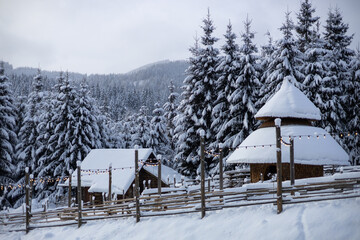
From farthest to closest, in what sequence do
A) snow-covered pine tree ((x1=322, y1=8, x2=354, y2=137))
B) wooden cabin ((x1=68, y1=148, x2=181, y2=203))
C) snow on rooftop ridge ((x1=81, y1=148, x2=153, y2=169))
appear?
snow on rooftop ridge ((x1=81, y1=148, x2=153, y2=169))
snow-covered pine tree ((x1=322, y1=8, x2=354, y2=137))
wooden cabin ((x1=68, y1=148, x2=181, y2=203))

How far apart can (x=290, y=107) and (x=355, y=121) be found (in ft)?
34.4

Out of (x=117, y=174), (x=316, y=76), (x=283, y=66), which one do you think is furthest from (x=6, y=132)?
(x=316, y=76)

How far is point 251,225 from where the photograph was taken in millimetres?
12086

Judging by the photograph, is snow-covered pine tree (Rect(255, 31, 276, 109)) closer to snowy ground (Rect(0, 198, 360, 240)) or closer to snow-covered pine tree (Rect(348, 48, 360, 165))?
snow-covered pine tree (Rect(348, 48, 360, 165))

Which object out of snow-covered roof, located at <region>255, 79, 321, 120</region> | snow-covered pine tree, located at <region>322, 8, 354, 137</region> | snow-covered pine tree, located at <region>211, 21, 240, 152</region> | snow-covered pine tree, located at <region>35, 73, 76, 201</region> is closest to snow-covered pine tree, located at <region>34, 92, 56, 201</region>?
snow-covered pine tree, located at <region>35, 73, 76, 201</region>

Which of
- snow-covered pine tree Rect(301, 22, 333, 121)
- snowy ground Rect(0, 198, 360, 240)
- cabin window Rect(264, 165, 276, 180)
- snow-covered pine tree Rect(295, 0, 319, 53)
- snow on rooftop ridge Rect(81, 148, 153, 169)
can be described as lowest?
snowy ground Rect(0, 198, 360, 240)

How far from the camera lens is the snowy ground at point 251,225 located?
1054 cm

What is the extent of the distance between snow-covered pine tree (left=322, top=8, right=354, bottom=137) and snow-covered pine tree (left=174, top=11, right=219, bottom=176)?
10222 millimetres

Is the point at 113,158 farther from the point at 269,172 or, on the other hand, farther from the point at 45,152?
the point at 269,172

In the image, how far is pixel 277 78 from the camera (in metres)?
28.3

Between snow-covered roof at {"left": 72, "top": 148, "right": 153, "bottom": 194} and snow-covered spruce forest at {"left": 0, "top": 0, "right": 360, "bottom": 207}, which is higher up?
snow-covered spruce forest at {"left": 0, "top": 0, "right": 360, "bottom": 207}

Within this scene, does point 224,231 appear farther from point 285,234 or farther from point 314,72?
point 314,72

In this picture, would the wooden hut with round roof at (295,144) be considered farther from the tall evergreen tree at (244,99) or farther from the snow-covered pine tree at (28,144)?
the snow-covered pine tree at (28,144)

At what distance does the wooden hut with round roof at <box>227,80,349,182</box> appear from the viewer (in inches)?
766
